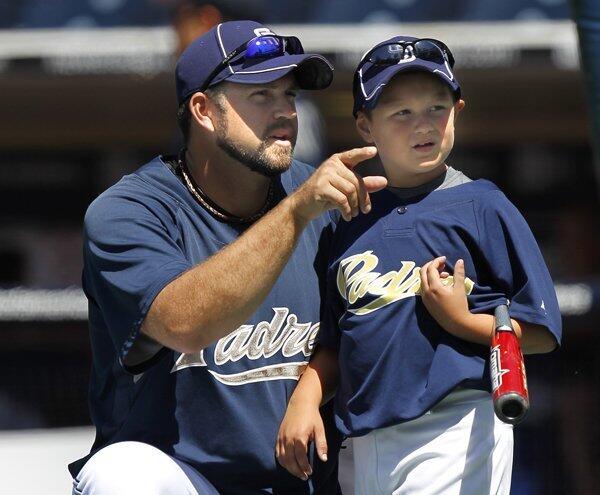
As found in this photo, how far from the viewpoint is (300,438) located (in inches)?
87.0

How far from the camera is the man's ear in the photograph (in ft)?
8.06

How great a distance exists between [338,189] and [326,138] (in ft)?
8.82

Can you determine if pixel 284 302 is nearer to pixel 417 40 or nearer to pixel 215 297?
pixel 215 297

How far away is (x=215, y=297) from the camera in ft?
6.86

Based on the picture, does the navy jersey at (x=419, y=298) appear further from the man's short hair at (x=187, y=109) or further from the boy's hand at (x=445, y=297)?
the man's short hair at (x=187, y=109)

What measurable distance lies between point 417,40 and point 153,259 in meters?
0.60

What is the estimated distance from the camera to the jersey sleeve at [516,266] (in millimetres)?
2109

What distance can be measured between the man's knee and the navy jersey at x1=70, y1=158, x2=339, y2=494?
87 mm

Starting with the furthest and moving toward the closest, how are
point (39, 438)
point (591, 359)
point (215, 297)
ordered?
point (591, 359)
point (39, 438)
point (215, 297)

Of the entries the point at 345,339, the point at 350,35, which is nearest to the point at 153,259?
the point at 345,339

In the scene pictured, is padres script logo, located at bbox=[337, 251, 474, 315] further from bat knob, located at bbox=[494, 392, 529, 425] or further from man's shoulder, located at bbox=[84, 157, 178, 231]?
man's shoulder, located at bbox=[84, 157, 178, 231]

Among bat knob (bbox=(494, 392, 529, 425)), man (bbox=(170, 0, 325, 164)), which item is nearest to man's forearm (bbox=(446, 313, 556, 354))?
bat knob (bbox=(494, 392, 529, 425))

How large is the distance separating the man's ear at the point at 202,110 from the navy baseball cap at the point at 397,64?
0.31 meters

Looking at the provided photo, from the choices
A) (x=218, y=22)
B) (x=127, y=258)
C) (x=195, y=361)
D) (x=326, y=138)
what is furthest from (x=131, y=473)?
(x=326, y=138)
